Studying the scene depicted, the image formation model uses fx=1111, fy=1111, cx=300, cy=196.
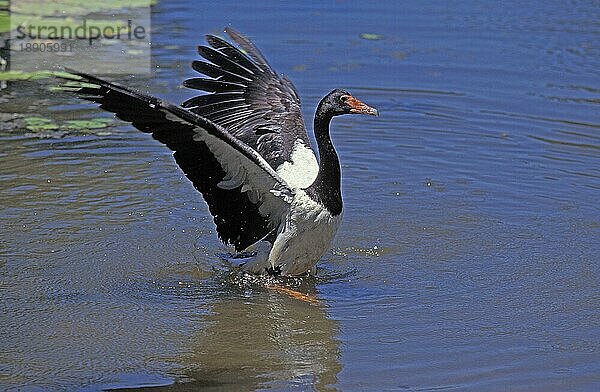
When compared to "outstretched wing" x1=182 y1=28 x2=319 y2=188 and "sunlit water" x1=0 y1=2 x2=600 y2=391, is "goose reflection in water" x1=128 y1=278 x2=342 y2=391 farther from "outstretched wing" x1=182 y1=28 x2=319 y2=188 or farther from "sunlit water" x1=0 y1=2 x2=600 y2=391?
"outstretched wing" x1=182 y1=28 x2=319 y2=188

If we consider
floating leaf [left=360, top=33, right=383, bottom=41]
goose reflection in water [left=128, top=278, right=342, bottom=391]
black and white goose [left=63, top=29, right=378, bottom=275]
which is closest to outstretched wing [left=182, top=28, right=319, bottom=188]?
black and white goose [left=63, top=29, right=378, bottom=275]

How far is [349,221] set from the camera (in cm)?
872

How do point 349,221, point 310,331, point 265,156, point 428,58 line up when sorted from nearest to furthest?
point 310,331
point 265,156
point 349,221
point 428,58

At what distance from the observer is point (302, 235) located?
7512 mm

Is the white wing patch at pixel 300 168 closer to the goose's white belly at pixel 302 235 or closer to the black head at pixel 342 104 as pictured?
the goose's white belly at pixel 302 235

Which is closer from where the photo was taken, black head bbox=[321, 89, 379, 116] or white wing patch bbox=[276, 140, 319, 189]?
black head bbox=[321, 89, 379, 116]

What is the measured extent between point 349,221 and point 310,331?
2006 millimetres

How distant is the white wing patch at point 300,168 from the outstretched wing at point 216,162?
0.30m

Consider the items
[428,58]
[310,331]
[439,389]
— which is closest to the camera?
[439,389]

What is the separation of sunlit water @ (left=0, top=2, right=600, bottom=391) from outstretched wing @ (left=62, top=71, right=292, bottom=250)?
1.41 feet

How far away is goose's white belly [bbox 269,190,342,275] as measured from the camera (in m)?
7.41

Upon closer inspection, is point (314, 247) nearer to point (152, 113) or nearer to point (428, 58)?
point (152, 113)

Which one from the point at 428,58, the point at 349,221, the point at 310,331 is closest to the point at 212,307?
the point at 310,331

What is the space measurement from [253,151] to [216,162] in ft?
1.09
